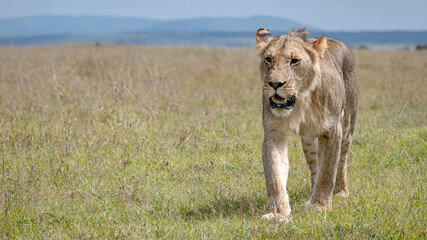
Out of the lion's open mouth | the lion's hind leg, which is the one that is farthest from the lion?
the lion's hind leg

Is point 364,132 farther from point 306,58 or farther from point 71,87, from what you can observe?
point 71,87

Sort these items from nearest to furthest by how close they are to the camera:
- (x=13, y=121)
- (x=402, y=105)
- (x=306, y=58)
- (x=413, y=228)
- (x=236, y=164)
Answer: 1. (x=413, y=228)
2. (x=306, y=58)
3. (x=236, y=164)
4. (x=13, y=121)
5. (x=402, y=105)

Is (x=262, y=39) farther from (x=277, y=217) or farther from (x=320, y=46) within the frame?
(x=277, y=217)

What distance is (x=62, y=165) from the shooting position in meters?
5.59

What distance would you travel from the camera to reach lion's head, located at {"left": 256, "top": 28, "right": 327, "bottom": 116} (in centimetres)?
386

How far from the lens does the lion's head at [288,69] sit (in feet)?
12.7

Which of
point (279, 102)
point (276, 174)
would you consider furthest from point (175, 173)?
point (279, 102)

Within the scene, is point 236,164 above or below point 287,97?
below

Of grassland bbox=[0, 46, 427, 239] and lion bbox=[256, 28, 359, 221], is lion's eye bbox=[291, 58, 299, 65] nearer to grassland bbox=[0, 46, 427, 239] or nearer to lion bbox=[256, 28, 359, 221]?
lion bbox=[256, 28, 359, 221]

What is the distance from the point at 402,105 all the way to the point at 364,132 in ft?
9.19

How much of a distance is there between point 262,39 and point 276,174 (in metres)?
1.17

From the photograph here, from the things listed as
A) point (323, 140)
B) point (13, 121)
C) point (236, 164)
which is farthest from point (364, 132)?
point (13, 121)

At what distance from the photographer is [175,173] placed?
5590 millimetres

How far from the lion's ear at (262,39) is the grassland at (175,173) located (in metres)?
1.31
